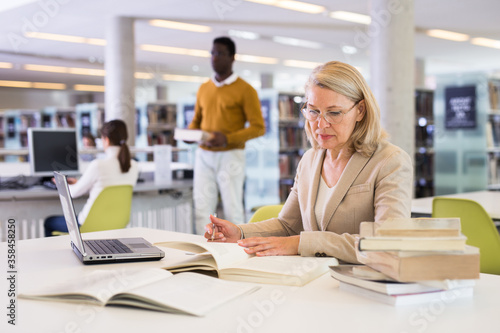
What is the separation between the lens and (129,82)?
8289 mm

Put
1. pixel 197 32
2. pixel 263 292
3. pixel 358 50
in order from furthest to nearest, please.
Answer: pixel 358 50 → pixel 197 32 → pixel 263 292

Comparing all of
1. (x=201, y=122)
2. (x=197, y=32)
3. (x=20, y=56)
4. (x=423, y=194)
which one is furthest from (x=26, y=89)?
(x=201, y=122)

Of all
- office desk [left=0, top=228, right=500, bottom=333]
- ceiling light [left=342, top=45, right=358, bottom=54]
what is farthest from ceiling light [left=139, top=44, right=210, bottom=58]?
office desk [left=0, top=228, right=500, bottom=333]

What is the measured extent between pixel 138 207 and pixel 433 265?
3.87m

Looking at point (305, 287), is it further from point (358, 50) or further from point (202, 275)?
point (358, 50)

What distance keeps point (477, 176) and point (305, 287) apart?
7.86 m

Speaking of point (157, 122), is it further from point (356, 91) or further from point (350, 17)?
point (356, 91)

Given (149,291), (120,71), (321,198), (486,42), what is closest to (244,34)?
(120,71)

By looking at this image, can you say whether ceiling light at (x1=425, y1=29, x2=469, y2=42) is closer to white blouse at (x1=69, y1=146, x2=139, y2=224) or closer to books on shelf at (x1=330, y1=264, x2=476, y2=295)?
white blouse at (x1=69, y1=146, x2=139, y2=224)

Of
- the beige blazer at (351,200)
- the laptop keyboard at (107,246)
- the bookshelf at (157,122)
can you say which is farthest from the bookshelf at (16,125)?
the beige blazer at (351,200)

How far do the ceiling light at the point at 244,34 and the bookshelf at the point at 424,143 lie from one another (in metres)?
2.95

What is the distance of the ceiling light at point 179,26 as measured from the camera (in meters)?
8.89

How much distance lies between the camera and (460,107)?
8.58 m

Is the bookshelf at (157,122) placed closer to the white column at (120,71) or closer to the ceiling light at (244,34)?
the ceiling light at (244,34)
